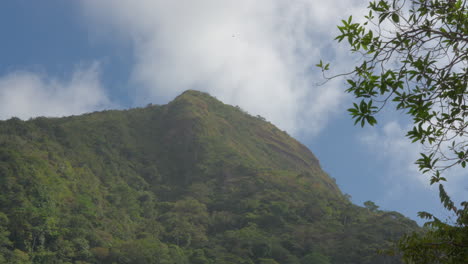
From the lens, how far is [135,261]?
32875mm

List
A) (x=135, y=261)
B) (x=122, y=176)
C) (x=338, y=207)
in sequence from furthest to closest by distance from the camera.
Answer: (x=122, y=176)
(x=338, y=207)
(x=135, y=261)

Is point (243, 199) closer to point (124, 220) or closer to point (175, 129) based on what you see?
point (124, 220)

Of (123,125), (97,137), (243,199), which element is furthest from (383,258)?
(123,125)

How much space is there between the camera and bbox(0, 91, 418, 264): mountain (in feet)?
111

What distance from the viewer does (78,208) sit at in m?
39.3

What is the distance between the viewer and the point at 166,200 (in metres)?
55.3

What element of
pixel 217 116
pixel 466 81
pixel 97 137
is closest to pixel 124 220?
pixel 97 137

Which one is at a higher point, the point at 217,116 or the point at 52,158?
the point at 217,116

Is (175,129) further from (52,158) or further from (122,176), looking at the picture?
(52,158)

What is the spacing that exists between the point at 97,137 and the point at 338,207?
106ft

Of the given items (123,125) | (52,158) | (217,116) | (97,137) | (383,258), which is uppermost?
(217,116)

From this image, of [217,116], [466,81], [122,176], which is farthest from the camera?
[217,116]

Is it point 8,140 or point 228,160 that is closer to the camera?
point 8,140

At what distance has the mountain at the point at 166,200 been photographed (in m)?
33.7
